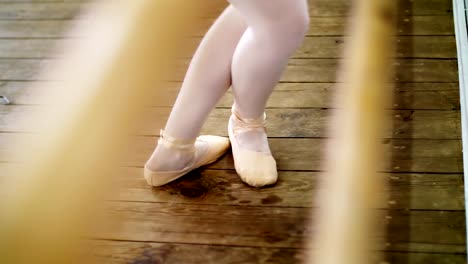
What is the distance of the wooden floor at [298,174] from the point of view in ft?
3.61

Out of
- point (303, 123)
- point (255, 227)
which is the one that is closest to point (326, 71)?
point (303, 123)

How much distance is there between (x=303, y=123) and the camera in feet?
4.50

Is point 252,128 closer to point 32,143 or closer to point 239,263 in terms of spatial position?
point 239,263

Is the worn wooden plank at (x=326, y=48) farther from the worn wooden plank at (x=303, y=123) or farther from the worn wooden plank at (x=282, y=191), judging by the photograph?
the worn wooden plank at (x=282, y=191)

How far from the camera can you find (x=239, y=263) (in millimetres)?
1073

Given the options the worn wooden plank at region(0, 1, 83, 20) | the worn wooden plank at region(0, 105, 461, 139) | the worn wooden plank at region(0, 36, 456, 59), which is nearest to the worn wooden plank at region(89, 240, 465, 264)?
the worn wooden plank at region(0, 105, 461, 139)

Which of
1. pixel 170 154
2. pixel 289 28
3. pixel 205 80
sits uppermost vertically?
pixel 289 28

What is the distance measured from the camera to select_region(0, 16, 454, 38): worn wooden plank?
162 centimetres

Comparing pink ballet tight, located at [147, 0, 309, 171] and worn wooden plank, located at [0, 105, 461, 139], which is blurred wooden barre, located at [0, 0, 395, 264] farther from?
pink ballet tight, located at [147, 0, 309, 171]

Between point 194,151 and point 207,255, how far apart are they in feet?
0.76

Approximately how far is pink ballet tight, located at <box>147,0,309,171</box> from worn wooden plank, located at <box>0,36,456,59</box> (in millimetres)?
437

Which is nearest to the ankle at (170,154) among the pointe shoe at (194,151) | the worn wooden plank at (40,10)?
the pointe shoe at (194,151)

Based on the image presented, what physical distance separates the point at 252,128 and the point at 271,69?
Result: 190mm

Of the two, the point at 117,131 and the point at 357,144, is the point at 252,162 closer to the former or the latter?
the point at 357,144
